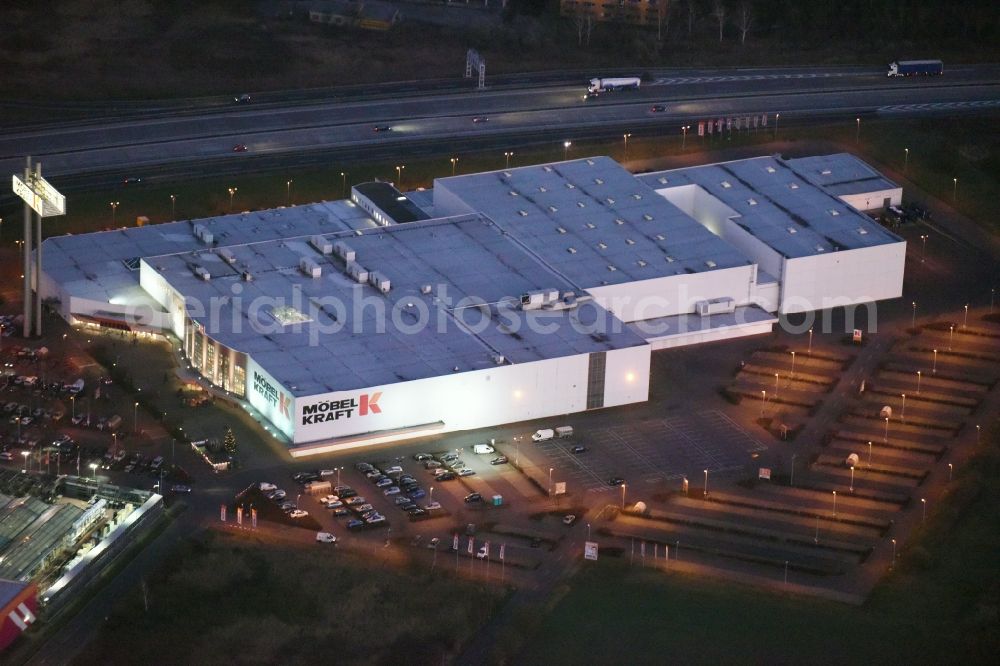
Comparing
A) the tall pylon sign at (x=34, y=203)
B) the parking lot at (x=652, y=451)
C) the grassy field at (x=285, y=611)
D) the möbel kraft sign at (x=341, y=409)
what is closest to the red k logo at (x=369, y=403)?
the möbel kraft sign at (x=341, y=409)

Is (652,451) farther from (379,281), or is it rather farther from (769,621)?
(379,281)

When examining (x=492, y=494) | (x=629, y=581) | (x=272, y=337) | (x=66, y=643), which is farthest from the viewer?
(x=272, y=337)

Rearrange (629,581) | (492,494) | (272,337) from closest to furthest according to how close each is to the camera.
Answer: (629,581), (492,494), (272,337)

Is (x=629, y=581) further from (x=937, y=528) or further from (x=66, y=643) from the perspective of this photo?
(x=66, y=643)

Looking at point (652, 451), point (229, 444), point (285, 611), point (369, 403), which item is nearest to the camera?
point (285, 611)

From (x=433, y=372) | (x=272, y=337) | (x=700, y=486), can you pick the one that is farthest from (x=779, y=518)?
(x=272, y=337)

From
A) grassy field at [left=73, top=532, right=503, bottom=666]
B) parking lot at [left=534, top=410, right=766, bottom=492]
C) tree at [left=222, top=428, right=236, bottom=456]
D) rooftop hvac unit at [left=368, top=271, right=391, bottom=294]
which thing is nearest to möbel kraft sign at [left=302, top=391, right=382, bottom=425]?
tree at [left=222, top=428, right=236, bottom=456]

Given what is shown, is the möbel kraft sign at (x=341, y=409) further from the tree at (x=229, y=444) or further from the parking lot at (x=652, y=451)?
the parking lot at (x=652, y=451)

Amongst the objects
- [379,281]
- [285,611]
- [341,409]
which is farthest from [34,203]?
[285,611]
